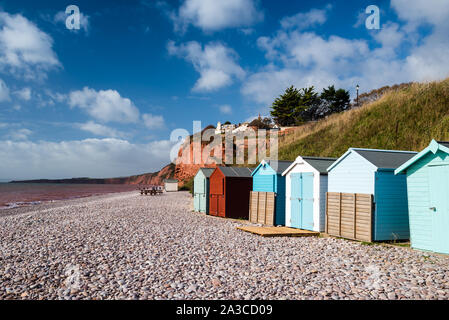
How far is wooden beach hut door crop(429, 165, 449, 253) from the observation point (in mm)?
8539

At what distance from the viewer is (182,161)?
73.9 metres

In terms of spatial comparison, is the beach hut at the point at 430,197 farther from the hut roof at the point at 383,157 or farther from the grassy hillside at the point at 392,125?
the grassy hillside at the point at 392,125

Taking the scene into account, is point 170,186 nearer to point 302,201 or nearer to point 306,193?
point 302,201

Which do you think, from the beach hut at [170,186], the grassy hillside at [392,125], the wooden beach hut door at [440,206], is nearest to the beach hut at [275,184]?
the wooden beach hut door at [440,206]

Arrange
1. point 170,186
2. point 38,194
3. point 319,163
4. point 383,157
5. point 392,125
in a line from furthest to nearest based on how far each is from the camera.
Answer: point 38,194 → point 170,186 → point 392,125 → point 319,163 → point 383,157

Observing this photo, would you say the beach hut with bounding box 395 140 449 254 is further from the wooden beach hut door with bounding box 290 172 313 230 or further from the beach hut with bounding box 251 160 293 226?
the beach hut with bounding box 251 160 293 226

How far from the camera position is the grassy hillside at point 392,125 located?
21891mm

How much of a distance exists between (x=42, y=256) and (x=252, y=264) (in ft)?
20.6

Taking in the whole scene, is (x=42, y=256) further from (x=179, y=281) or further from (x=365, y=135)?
(x=365, y=135)

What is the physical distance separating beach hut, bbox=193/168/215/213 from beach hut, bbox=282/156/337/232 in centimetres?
695

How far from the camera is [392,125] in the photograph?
2467 centimetres

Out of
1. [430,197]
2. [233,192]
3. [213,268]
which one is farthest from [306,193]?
[213,268]

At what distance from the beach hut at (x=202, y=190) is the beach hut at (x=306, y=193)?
6.95m

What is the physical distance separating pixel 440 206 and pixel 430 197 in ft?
1.29
